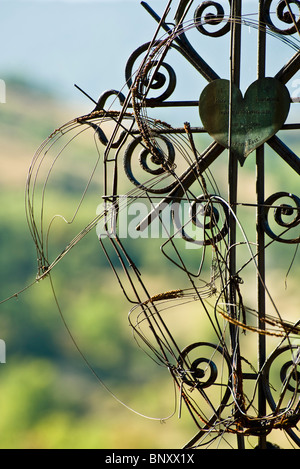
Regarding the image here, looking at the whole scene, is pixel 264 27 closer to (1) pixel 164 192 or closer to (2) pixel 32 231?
(1) pixel 164 192

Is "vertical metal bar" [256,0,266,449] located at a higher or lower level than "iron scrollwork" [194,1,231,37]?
lower

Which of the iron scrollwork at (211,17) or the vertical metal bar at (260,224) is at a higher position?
the iron scrollwork at (211,17)

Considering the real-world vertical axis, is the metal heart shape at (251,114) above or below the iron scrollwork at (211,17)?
below

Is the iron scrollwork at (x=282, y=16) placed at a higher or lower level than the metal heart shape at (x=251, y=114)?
higher

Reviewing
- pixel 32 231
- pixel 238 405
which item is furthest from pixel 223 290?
pixel 32 231

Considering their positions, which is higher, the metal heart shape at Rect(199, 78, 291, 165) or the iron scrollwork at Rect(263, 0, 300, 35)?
the iron scrollwork at Rect(263, 0, 300, 35)

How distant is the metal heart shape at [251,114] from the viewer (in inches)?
33.6

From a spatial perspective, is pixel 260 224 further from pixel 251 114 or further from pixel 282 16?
pixel 282 16

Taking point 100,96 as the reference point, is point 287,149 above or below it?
below

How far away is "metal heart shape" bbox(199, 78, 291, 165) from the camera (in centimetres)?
85

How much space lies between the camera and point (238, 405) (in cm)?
77

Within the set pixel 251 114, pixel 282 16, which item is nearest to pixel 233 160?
pixel 251 114

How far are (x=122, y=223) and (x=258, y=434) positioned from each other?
36 centimetres
